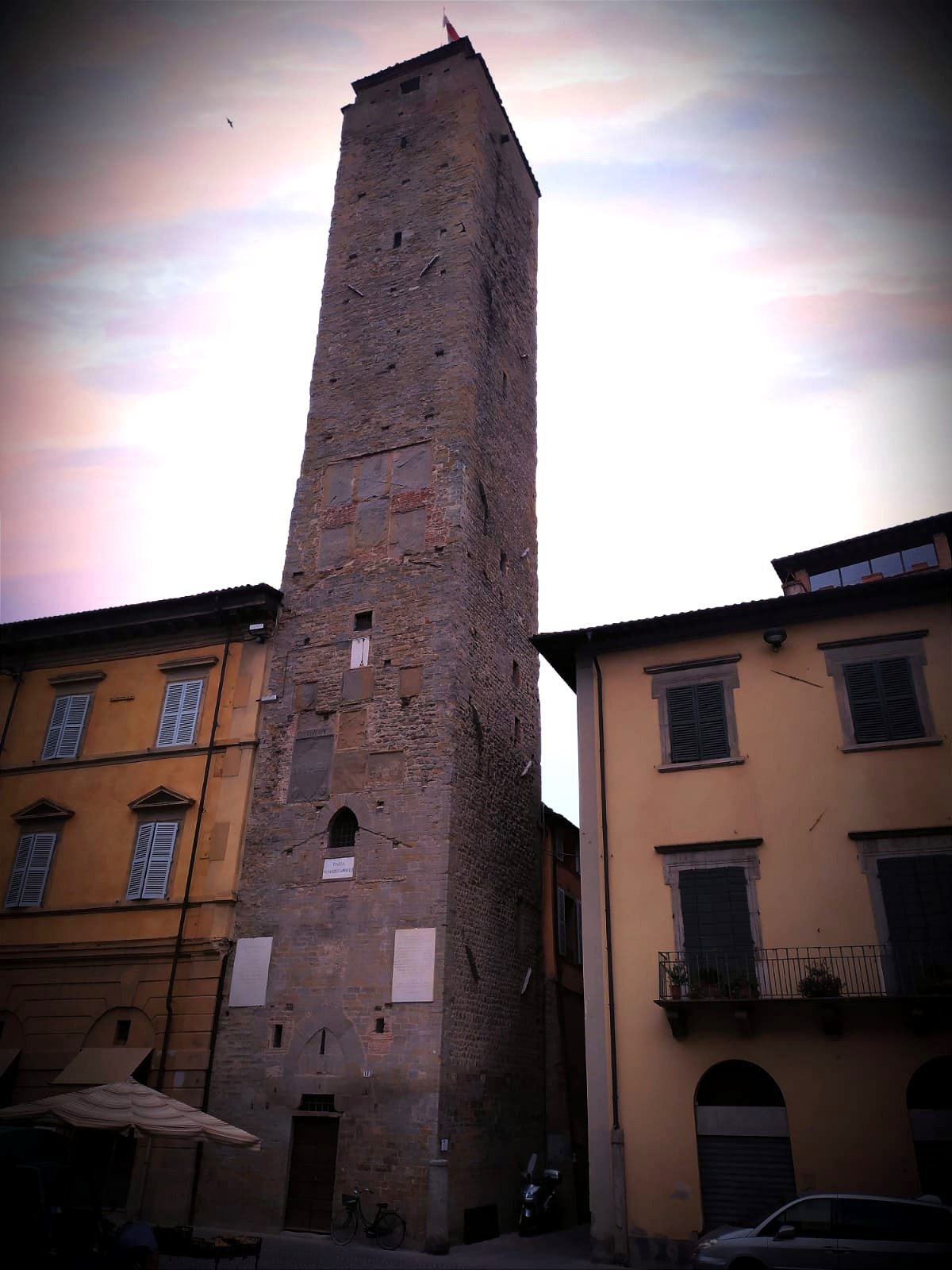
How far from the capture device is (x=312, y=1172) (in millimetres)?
16984

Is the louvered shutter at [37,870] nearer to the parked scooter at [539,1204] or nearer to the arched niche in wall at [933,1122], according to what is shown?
the parked scooter at [539,1204]

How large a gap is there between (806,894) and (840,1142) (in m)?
3.48

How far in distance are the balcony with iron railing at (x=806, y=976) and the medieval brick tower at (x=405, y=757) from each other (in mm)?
4451

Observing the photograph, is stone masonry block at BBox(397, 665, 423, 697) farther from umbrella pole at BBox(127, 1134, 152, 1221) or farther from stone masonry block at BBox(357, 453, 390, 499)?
umbrella pole at BBox(127, 1134, 152, 1221)

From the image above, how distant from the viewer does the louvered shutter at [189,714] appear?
2162cm

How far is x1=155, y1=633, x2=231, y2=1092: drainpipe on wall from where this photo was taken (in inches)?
731

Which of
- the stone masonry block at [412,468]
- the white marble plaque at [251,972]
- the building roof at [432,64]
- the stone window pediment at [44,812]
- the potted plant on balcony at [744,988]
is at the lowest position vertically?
the potted plant on balcony at [744,988]

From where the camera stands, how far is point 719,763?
16.8 meters

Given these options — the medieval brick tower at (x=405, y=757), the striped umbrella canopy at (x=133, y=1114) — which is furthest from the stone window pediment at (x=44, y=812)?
the striped umbrella canopy at (x=133, y=1114)

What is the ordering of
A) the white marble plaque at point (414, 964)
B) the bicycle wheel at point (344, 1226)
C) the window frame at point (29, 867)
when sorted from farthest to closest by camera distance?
the window frame at point (29, 867), the white marble plaque at point (414, 964), the bicycle wheel at point (344, 1226)

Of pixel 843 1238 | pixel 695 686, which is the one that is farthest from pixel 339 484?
pixel 843 1238

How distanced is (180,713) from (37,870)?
4.55 meters

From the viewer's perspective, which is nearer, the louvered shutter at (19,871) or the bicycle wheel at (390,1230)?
the bicycle wheel at (390,1230)

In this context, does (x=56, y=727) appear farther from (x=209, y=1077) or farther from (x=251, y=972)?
(x=209, y=1077)
